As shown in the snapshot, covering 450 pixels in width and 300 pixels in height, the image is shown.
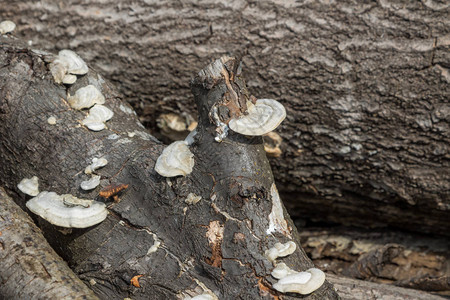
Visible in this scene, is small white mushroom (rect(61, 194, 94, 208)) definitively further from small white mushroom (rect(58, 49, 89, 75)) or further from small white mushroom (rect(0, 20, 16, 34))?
small white mushroom (rect(0, 20, 16, 34))

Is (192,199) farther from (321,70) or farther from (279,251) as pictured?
(321,70)

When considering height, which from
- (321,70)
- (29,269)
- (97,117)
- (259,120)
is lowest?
(29,269)

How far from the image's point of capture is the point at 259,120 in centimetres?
221

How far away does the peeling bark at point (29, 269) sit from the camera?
6.24 feet

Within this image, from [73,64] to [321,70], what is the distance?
1628 mm

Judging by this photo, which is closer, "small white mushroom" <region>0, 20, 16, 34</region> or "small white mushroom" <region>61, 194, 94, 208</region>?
"small white mushroom" <region>61, 194, 94, 208</region>

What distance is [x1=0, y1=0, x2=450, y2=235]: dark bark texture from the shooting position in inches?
118

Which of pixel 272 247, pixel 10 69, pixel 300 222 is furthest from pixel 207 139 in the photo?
pixel 300 222

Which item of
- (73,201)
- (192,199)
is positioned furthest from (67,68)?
(192,199)

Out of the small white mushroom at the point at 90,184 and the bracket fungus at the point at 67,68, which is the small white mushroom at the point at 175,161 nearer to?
the small white mushroom at the point at 90,184

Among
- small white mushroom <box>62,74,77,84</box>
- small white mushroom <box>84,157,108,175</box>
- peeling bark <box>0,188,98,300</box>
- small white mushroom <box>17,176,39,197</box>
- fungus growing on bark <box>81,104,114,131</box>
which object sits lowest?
peeling bark <box>0,188,98,300</box>

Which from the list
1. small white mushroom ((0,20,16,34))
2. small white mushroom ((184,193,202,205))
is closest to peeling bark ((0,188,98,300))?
small white mushroom ((184,193,202,205))

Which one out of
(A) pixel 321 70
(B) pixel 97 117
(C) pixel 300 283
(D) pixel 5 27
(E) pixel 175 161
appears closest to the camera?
(C) pixel 300 283

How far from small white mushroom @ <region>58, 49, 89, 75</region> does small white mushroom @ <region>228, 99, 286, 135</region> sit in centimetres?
98
